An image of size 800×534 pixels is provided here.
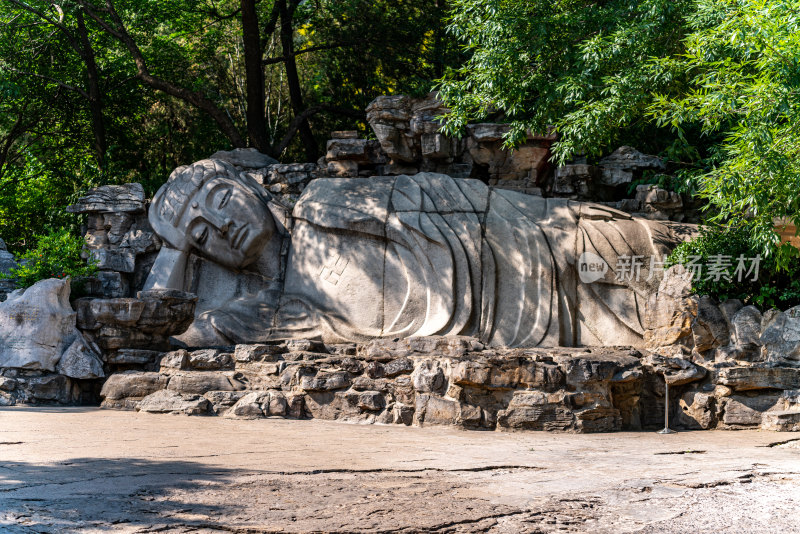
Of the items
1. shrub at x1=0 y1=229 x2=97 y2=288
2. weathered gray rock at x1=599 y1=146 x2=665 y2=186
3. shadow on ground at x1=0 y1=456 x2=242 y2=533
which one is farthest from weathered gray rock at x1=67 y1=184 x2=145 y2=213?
shadow on ground at x1=0 y1=456 x2=242 y2=533

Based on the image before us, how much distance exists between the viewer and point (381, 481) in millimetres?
4293

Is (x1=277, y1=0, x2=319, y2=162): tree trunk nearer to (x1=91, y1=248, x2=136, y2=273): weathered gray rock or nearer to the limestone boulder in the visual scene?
(x1=91, y1=248, x2=136, y2=273): weathered gray rock

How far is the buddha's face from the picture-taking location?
384 inches

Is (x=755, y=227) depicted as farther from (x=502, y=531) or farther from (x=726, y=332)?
(x=502, y=531)

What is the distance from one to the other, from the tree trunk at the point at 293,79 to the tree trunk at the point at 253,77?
39.9 inches

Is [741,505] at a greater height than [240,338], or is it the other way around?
[240,338]

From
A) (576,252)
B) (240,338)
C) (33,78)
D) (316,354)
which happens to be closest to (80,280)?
(240,338)

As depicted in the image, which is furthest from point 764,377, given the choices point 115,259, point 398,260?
point 115,259

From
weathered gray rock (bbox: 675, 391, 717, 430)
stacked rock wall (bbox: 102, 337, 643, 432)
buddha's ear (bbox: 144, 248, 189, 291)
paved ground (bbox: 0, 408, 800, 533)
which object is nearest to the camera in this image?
paved ground (bbox: 0, 408, 800, 533)

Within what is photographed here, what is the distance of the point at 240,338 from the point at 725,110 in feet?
18.2

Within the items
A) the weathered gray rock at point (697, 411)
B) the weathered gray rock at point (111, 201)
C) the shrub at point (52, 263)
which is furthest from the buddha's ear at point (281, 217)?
the weathered gray rock at point (697, 411)

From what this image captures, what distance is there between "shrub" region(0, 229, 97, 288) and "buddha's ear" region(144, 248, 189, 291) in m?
0.72

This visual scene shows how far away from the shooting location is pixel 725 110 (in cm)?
718

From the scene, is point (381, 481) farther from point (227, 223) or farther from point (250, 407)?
point (227, 223)
